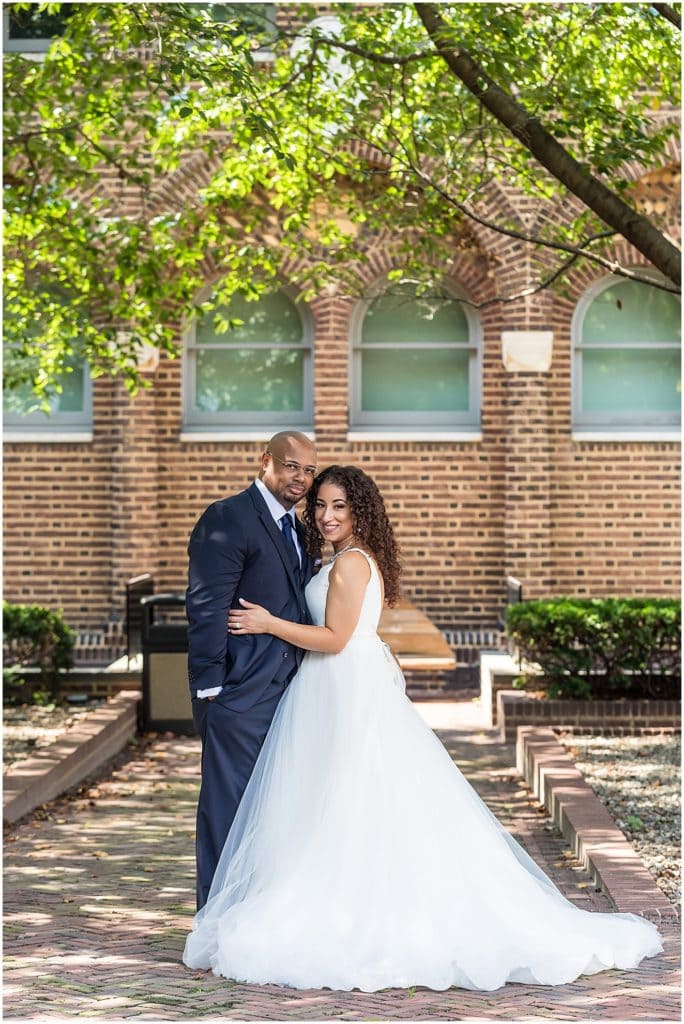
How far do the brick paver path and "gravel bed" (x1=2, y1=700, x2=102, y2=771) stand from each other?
0.93 m

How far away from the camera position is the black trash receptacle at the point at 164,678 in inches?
449

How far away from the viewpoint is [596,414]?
15242mm

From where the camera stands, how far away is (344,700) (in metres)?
5.63

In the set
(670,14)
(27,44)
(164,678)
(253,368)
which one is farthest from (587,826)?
(27,44)

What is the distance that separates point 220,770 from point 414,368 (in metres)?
10.1

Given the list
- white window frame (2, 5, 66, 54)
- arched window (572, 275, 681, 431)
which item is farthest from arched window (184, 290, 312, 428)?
white window frame (2, 5, 66, 54)

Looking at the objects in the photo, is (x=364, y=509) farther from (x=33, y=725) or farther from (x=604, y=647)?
(x=33, y=725)

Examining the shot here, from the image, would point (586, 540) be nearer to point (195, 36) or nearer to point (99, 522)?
point (99, 522)

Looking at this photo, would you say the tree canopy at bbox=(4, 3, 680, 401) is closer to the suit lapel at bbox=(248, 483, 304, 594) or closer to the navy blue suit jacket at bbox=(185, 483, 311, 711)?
the suit lapel at bbox=(248, 483, 304, 594)

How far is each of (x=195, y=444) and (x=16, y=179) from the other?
3.29 meters

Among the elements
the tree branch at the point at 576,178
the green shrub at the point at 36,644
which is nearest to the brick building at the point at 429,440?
the green shrub at the point at 36,644

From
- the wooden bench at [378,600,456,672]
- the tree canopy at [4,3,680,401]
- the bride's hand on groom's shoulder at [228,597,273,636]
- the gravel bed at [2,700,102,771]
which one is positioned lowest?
the gravel bed at [2,700,102,771]

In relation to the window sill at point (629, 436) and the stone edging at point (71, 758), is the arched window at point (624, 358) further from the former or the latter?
the stone edging at point (71, 758)

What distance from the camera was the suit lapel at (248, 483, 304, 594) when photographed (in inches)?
221
